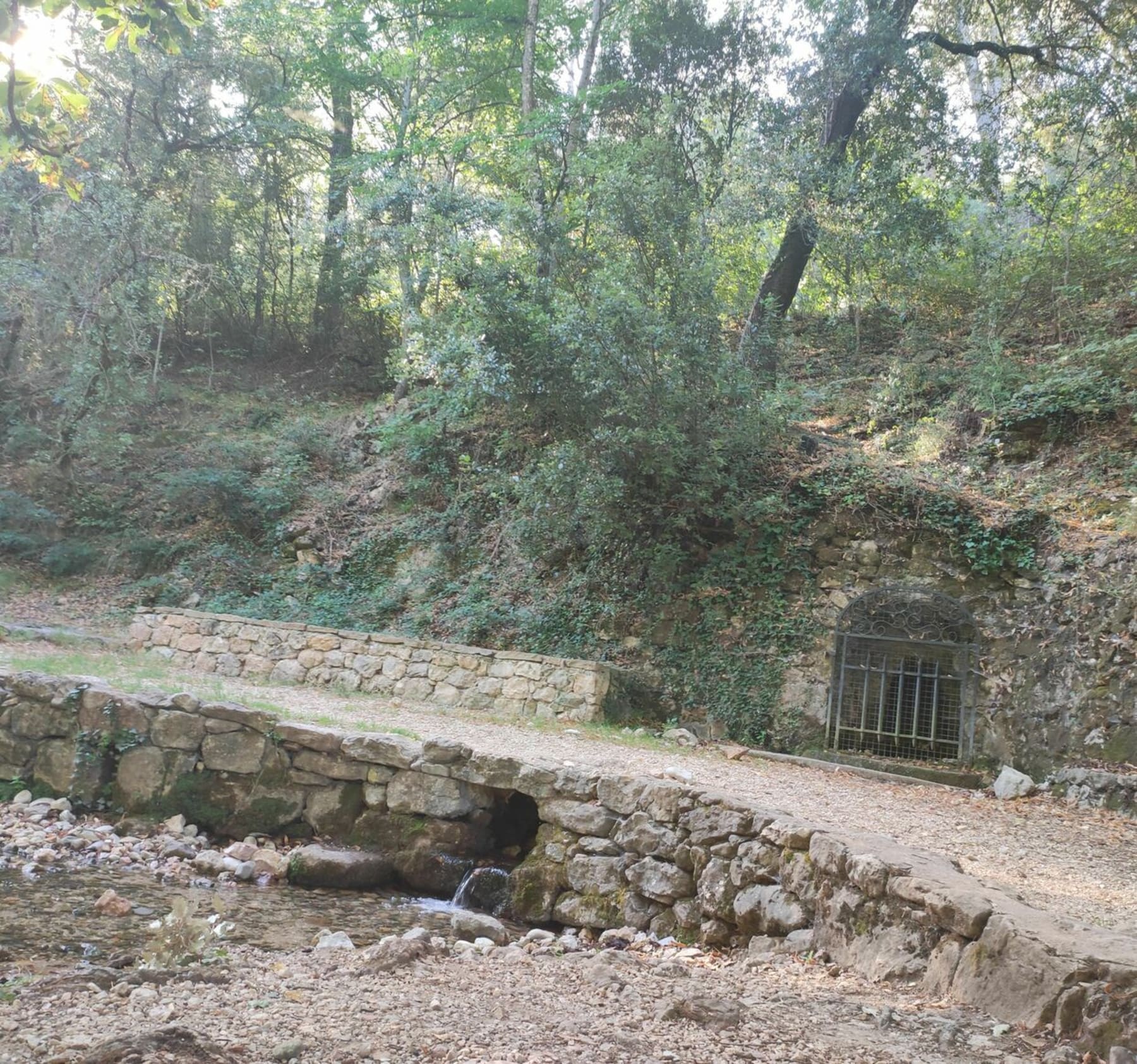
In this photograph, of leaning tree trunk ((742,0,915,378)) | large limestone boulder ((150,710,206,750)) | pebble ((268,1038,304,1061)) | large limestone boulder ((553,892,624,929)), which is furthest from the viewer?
leaning tree trunk ((742,0,915,378))

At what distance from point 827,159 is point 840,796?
27.7 feet

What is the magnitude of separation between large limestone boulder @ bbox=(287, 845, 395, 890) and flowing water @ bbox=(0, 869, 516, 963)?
75mm

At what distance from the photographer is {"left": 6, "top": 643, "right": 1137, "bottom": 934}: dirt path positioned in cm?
417

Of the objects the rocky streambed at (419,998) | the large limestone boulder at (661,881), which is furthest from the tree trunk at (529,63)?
the rocky streambed at (419,998)

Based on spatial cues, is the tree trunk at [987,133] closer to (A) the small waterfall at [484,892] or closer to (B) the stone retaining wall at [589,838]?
(B) the stone retaining wall at [589,838]

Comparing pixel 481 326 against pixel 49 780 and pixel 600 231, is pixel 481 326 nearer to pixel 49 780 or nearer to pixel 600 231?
pixel 600 231

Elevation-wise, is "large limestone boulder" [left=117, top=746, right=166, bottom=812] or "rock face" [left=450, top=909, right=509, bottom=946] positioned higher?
"large limestone boulder" [left=117, top=746, right=166, bottom=812]

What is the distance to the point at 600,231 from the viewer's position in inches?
400

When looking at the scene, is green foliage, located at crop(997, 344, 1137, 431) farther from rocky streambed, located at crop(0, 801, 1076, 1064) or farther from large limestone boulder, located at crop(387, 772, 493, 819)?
rocky streambed, located at crop(0, 801, 1076, 1064)

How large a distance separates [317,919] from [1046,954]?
3.20 m

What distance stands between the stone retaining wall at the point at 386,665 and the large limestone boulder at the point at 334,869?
142 inches

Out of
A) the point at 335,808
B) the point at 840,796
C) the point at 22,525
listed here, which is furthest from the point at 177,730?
the point at 22,525

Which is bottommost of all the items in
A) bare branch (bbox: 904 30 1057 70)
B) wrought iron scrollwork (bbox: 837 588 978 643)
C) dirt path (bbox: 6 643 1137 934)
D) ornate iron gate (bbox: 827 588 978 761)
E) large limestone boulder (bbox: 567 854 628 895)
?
large limestone boulder (bbox: 567 854 628 895)

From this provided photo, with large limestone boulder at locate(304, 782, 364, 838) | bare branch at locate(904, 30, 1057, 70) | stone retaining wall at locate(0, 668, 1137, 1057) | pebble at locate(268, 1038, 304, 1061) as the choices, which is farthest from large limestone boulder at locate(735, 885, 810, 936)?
bare branch at locate(904, 30, 1057, 70)
